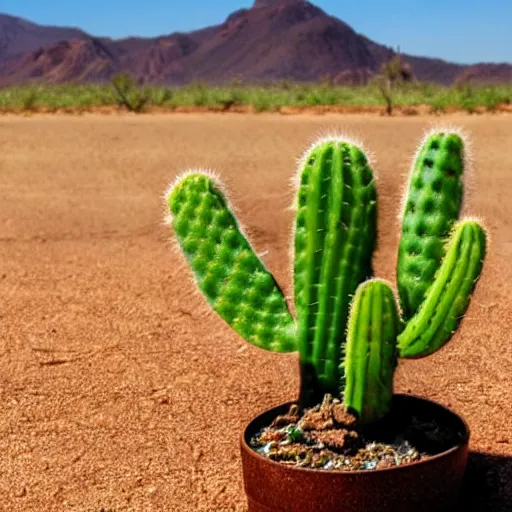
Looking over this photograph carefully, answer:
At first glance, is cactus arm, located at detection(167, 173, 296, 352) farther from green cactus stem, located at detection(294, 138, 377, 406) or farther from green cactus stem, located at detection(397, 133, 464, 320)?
green cactus stem, located at detection(397, 133, 464, 320)

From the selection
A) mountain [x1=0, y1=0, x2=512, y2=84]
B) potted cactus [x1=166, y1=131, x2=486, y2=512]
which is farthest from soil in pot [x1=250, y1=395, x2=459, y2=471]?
mountain [x1=0, y1=0, x2=512, y2=84]

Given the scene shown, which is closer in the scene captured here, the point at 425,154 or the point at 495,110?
the point at 425,154

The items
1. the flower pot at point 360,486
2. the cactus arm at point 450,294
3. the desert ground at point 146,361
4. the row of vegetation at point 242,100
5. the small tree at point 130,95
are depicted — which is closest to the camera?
the flower pot at point 360,486

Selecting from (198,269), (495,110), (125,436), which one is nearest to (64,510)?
(125,436)

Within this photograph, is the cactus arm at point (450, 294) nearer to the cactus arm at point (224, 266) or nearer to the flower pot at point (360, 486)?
the flower pot at point (360, 486)

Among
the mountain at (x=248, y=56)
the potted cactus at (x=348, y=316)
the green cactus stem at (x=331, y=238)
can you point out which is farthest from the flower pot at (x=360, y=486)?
the mountain at (x=248, y=56)

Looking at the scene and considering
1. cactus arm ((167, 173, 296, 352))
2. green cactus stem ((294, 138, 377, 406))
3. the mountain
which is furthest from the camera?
the mountain

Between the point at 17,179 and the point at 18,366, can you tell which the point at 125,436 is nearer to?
the point at 18,366
